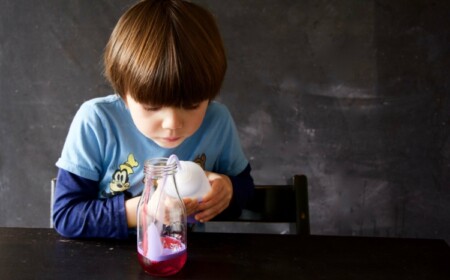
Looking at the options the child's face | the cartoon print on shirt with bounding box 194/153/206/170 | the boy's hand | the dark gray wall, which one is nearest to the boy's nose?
the child's face

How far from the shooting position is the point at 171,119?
68 cm

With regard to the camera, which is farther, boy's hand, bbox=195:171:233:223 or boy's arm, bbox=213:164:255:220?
boy's arm, bbox=213:164:255:220

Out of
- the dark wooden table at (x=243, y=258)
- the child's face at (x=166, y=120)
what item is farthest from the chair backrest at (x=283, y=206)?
the child's face at (x=166, y=120)

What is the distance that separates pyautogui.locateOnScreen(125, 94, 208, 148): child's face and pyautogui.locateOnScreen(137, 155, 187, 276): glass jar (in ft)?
0.25

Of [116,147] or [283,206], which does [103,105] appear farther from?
[283,206]

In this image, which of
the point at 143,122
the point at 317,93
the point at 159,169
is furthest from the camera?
the point at 317,93

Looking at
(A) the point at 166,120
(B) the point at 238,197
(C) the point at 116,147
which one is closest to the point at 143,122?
(A) the point at 166,120

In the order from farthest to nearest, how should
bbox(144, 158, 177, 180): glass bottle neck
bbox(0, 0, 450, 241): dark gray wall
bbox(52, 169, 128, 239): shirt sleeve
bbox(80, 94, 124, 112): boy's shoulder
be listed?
1. bbox(0, 0, 450, 241): dark gray wall
2. bbox(80, 94, 124, 112): boy's shoulder
3. bbox(52, 169, 128, 239): shirt sleeve
4. bbox(144, 158, 177, 180): glass bottle neck

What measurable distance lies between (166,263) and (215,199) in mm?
185

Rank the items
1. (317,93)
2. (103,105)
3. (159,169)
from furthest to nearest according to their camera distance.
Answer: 1. (317,93)
2. (103,105)
3. (159,169)

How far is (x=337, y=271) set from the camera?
640mm

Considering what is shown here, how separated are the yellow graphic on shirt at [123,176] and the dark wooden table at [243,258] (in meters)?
0.14

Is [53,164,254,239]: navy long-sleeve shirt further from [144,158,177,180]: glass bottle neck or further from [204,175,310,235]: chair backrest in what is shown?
[204,175,310,235]: chair backrest

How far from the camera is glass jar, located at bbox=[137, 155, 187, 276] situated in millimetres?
610
